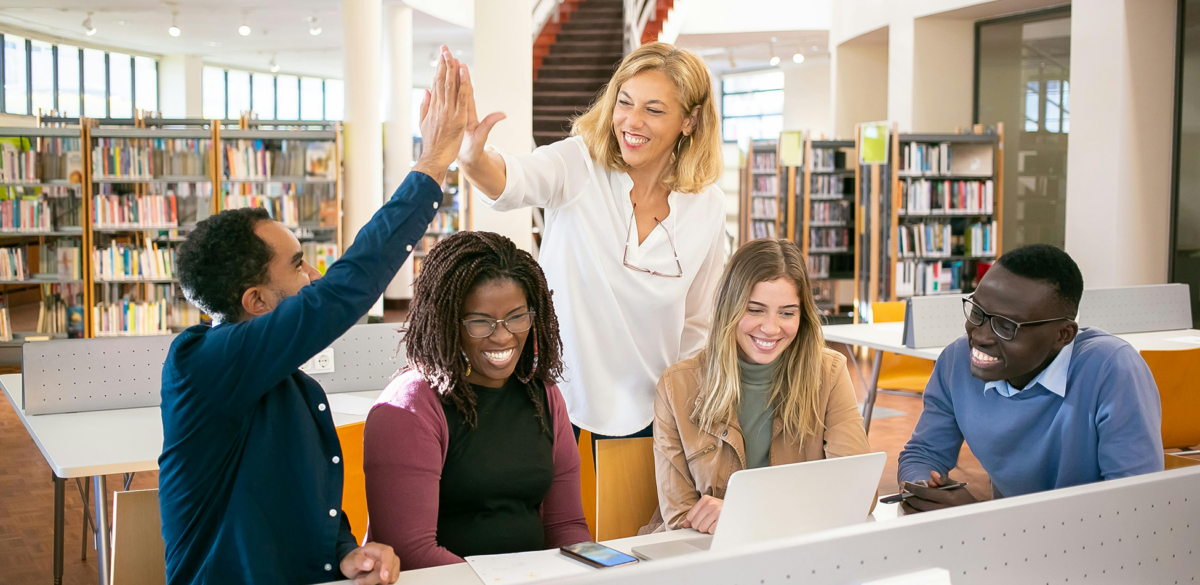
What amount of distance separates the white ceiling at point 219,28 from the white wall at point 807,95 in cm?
585

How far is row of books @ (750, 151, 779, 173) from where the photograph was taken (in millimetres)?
10641

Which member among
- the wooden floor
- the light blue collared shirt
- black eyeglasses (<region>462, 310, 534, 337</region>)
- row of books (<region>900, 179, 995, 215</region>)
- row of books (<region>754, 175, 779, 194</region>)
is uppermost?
row of books (<region>754, 175, 779, 194</region>)

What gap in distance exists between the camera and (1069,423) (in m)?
1.71

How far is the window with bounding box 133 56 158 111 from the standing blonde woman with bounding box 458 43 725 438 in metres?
14.5

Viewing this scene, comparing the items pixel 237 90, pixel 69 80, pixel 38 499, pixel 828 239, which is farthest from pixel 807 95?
pixel 38 499

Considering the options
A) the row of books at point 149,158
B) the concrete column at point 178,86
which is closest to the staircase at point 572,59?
the row of books at point 149,158

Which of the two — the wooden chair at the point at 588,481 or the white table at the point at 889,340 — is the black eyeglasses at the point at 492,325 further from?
the white table at the point at 889,340

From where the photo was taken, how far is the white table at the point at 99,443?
231 cm

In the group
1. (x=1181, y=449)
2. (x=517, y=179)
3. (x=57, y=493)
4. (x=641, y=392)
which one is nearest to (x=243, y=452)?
(x=517, y=179)

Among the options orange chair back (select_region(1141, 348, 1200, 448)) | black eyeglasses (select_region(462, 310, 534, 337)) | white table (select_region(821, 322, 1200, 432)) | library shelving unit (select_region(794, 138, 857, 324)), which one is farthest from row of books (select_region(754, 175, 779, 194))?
black eyeglasses (select_region(462, 310, 534, 337))

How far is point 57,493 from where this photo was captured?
307cm

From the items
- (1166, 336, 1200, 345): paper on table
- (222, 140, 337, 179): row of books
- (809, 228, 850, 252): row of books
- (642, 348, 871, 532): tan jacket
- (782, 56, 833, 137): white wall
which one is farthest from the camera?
(782, 56, 833, 137): white wall

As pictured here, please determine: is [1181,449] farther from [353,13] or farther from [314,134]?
[353,13]

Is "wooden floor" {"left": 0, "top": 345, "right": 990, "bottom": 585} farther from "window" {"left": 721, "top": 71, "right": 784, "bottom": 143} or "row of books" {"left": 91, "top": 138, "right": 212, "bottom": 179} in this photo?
"window" {"left": 721, "top": 71, "right": 784, "bottom": 143}
